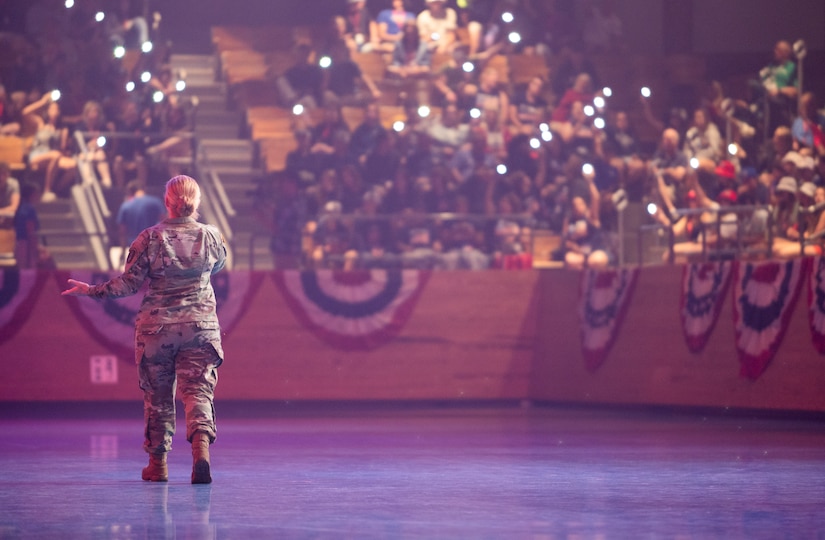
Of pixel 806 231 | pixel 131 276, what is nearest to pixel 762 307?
pixel 806 231

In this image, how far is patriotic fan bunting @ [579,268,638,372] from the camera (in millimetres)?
16969

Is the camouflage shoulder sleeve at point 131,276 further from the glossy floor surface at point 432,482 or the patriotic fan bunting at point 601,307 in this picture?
the patriotic fan bunting at point 601,307

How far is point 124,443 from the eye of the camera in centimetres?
1216

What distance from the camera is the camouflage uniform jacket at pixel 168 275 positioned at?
8.66m

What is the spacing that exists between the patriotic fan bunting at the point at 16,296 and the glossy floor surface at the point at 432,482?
2.53 meters

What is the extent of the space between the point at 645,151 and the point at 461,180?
13.5 ft

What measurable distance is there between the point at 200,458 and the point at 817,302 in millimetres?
7626

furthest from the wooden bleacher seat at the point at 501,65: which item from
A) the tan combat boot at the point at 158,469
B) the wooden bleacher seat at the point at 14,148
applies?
the tan combat boot at the point at 158,469

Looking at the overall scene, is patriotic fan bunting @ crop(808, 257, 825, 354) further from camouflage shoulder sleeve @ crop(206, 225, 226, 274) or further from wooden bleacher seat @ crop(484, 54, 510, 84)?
wooden bleacher seat @ crop(484, 54, 510, 84)

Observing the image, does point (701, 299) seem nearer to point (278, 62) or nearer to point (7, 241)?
point (7, 241)

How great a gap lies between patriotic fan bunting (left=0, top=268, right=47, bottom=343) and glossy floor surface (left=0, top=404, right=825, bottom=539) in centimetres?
253

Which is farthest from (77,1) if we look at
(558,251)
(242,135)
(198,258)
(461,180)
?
(198,258)

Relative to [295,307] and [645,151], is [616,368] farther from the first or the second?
[645,151]

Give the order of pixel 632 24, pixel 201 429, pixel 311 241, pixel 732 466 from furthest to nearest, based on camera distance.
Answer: pixel 632 24
pixel 311 241
pixel 732 466
pixel 201 429
